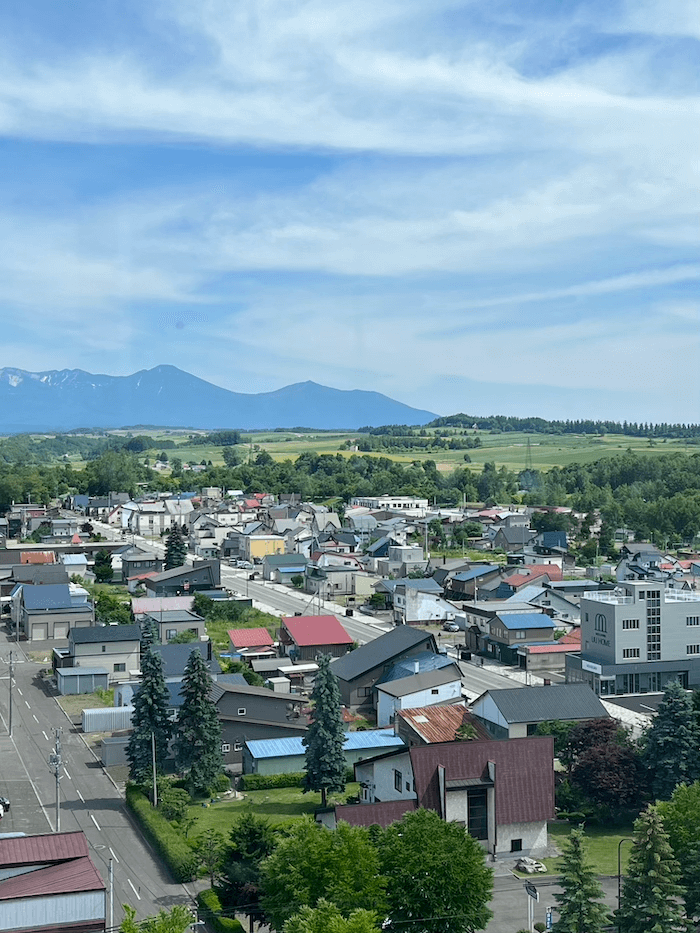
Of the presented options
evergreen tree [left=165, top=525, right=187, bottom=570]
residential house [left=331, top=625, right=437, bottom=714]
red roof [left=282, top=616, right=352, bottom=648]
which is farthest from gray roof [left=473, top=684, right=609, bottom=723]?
evergreen tree [left=165, top=525, right=187, bottom=570]

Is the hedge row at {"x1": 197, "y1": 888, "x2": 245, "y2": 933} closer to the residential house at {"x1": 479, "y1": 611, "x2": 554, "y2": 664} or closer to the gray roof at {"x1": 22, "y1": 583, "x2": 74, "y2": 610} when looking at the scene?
the residential house at {"x1": 479, "y1": 611, "x2": 554, "y2": 664}

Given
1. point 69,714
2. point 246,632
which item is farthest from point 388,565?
point 69,714

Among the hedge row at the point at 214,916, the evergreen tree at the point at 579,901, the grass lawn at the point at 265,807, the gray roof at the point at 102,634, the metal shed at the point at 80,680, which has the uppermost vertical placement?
the gray roof at the point at 102,634

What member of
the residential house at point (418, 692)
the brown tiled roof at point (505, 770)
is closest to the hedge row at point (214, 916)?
the brown tiled roof at point (505, 770)

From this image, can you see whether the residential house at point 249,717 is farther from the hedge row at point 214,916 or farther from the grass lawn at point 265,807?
Result: the hedge row at point 214,916

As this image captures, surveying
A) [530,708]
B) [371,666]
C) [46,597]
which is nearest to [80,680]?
[371,666]

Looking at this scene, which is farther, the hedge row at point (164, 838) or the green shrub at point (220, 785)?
the green shrub at point (220, 785)
